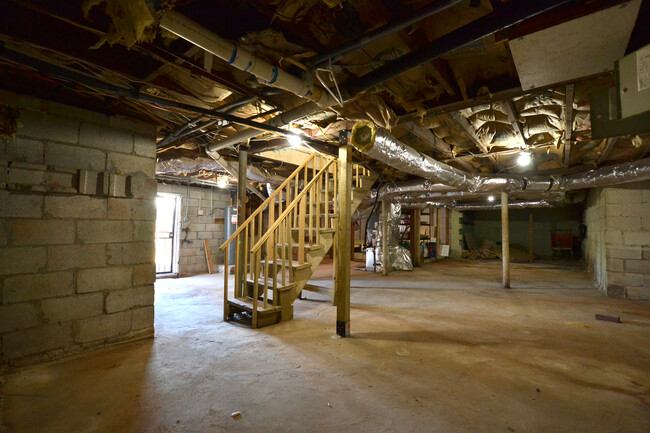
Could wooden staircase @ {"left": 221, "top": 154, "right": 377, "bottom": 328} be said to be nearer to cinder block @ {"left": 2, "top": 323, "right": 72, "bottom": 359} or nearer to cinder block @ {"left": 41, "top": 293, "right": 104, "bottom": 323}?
cinder block @ {"left": 41, "top": 293, "right": 104, "bottom": 323}

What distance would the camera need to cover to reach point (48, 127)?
2619mm

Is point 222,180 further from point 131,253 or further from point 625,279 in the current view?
point 625,279

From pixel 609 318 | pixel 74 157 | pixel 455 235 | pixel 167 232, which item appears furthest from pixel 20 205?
pixel 455 235

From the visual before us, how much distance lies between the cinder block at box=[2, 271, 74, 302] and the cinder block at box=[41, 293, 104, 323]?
2.3 inches

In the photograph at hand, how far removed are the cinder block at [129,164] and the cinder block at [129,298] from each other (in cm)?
115

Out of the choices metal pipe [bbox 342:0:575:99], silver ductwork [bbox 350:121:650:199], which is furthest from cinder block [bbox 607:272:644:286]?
metal pipe [bbox 342:0:575:99]

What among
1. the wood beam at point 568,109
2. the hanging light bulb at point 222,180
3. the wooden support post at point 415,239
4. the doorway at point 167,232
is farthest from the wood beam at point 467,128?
the doorway at point 167,232

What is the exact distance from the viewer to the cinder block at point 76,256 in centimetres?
260

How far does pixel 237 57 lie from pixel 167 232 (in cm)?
617

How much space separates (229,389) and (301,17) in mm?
2401

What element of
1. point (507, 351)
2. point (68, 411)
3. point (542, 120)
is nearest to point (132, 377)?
point (68, 411)

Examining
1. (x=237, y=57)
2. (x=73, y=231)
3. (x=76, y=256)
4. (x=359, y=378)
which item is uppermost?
(x=237, y=57)

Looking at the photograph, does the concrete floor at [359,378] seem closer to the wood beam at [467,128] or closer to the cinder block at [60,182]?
the cinder block at [60,182]

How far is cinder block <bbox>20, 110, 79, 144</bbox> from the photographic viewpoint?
252cm
